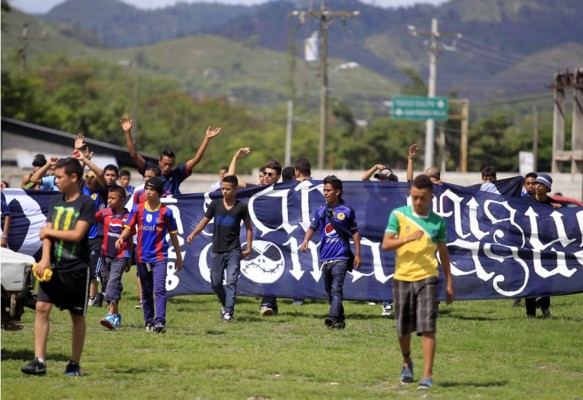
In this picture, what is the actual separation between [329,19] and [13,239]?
4174cm

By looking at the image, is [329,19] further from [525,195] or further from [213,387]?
[213,387]

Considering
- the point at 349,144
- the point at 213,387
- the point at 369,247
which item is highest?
the point at 349,144

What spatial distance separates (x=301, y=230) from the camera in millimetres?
16625

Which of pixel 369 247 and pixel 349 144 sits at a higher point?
pixel 349 144

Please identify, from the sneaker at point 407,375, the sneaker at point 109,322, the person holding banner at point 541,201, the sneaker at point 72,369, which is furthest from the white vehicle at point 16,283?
the person holding banner at point 541,201

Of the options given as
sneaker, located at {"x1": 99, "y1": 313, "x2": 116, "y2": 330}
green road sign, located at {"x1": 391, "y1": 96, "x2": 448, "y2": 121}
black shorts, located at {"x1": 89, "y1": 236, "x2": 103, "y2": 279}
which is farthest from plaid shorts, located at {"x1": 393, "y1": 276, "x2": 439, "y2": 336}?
green road sign, located at {"x1": 391, "y1": 96, "x2": 448, "y2": 121}

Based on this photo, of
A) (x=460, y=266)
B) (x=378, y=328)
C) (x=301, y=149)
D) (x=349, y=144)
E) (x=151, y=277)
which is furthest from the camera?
(x=301, y=149)

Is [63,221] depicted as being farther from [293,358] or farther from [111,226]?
[111,226]

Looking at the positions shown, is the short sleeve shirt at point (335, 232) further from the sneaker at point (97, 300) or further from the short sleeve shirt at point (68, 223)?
the short sleeve shirt at point (68, 223)

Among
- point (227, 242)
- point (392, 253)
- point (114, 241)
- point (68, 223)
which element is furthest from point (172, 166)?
point (68, 223)

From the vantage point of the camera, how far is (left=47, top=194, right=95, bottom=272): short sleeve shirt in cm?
1048

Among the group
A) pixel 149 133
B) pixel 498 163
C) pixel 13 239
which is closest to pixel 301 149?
pixel 149 133

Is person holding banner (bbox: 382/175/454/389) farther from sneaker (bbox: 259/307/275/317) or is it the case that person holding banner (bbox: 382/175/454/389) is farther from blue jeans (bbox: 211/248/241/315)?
sneaker (bbox: 259/307/275/317)

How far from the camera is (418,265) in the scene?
409 inches
